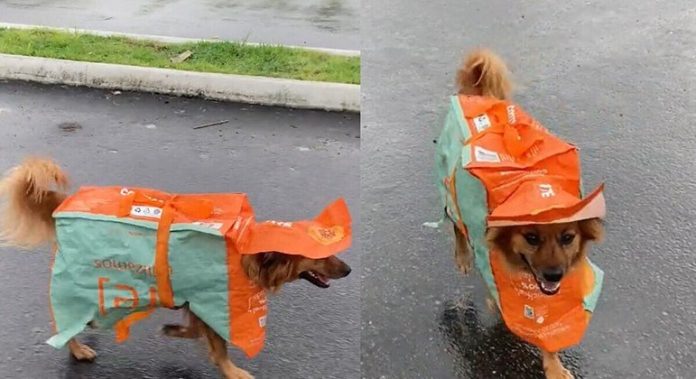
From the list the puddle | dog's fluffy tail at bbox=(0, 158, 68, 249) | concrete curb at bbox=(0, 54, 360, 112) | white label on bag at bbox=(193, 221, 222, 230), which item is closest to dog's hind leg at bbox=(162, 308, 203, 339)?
white label on bag at bbox=(193, 221, 222, 230)

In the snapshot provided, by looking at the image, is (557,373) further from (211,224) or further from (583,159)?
(583,159)

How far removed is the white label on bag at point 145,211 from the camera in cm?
290

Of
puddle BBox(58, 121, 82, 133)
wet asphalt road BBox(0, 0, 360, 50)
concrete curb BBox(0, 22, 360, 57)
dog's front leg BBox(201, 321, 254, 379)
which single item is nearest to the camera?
dog's front leg BBox(201, 321, 254, 379)

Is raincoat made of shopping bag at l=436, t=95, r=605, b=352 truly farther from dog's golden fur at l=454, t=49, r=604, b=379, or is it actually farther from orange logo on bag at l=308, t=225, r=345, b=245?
orange logo on bag at l=308, t=225, r=345, b=245

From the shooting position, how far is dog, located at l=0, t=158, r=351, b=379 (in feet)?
9.69

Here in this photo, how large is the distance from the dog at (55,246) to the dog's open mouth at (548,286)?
0.77 m

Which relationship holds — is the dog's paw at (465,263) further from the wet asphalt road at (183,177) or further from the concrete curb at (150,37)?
the concrete curb at (150,37)

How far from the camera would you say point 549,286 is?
Result: 2938mm

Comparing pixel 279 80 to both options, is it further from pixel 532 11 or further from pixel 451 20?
pixel 532 11

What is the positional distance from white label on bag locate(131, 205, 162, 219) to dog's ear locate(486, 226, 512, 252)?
1.30 metres

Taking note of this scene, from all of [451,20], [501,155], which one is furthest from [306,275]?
[451,20]

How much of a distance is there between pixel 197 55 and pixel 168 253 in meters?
3.75

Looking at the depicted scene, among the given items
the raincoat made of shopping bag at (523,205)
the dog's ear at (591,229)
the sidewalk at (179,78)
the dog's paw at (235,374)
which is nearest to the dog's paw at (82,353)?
the dog's paw at (235,374)

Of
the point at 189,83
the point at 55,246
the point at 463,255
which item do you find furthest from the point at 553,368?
the point at 189,83
